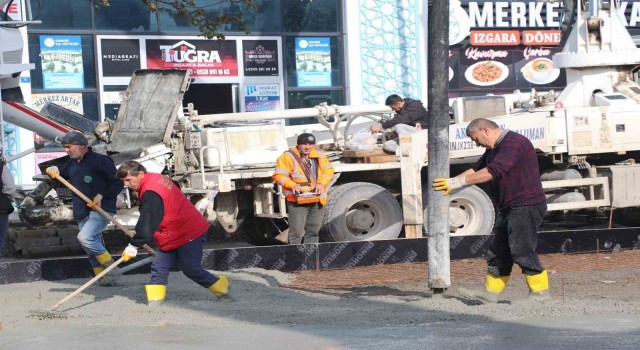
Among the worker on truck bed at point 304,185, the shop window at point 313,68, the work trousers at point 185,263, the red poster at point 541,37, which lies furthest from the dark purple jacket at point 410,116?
the red poster at point 541,37

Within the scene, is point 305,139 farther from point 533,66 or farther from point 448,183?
point 533,66

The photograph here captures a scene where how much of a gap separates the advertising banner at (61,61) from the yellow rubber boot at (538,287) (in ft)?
44.0

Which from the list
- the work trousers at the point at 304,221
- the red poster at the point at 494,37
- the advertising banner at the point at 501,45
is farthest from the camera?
the red poster at the point at 494,37

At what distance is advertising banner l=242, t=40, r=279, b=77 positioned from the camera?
22.9 meters

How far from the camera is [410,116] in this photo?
15641 mm

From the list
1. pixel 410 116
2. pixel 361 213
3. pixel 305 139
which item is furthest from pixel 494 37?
pixel 305 139

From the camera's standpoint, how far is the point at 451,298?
10.4 meters

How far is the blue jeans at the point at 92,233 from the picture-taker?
1167 centimetres

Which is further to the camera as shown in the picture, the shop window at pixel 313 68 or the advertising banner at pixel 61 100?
the shop window at pixel 313 68

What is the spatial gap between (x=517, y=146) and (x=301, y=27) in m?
13.9

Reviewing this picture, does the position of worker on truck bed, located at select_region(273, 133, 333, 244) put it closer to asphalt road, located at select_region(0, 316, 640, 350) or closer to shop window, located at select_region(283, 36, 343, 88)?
asphalt road, located at select_region(0, 316, 640, 350)

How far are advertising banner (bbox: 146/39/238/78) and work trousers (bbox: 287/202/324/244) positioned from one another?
8855 millimetres

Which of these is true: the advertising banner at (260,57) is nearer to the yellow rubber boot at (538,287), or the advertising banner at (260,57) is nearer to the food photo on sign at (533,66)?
the food photo on sign at (533,66)

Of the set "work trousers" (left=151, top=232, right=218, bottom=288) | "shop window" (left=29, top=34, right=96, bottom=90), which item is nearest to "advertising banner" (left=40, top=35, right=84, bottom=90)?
"shop window" (left=29, top=34, right=96, bottom=90)
